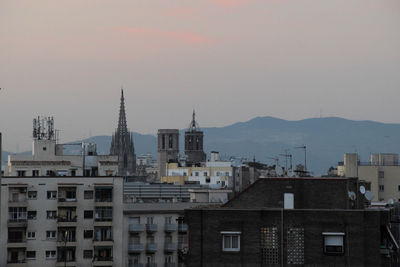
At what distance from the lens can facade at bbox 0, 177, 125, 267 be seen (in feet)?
206

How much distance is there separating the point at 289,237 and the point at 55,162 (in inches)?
2184

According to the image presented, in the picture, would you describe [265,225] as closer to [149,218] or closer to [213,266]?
[213,266]

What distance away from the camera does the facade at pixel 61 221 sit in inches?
2474

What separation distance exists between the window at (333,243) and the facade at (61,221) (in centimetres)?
3561

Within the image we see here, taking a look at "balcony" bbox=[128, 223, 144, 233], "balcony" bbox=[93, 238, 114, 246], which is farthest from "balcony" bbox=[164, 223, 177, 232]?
"balcony" bbox=[93, 238, 114, 246]

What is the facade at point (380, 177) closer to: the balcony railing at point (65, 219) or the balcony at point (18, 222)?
the balcony railing at point (65, 219)

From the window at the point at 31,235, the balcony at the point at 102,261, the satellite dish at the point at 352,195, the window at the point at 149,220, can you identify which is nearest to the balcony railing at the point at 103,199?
the window at the point at 149,220

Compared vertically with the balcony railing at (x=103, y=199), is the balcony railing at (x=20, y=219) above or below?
below

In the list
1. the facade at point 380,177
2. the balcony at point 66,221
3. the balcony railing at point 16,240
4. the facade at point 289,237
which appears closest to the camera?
the facade at point 289,237

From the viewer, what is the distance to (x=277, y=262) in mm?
29641

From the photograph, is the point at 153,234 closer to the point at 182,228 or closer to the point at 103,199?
the point at 182,228

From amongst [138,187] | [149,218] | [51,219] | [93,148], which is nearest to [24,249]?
[51,219]

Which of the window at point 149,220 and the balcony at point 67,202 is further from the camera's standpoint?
the window at point 149,220

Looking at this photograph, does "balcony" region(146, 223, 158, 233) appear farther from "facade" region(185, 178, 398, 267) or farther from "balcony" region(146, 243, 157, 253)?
"facade" region(185, 178, 398, 267)
